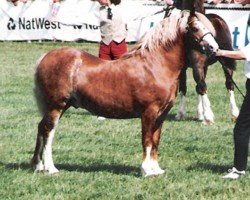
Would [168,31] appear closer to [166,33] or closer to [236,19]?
[166,33]

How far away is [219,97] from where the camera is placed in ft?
52.7

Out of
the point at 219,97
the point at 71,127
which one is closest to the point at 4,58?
the point at 219,97

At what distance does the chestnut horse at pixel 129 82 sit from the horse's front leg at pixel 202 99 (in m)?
3.80

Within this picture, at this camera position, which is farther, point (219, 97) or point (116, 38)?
point (219, 97)

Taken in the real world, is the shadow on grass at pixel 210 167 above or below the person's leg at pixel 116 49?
below

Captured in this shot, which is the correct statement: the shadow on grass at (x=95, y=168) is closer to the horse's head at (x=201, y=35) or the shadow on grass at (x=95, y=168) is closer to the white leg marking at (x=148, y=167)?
the white leg marking at (x=148, y=167)

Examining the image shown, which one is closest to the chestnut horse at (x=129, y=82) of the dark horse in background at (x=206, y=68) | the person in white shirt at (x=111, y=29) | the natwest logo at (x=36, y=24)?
the dark horse in background at (x=206, y=68)

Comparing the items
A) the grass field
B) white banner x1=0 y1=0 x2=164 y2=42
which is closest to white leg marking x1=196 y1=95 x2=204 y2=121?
the grass field

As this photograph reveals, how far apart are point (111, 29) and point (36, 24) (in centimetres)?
1534

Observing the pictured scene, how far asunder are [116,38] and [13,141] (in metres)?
3.16

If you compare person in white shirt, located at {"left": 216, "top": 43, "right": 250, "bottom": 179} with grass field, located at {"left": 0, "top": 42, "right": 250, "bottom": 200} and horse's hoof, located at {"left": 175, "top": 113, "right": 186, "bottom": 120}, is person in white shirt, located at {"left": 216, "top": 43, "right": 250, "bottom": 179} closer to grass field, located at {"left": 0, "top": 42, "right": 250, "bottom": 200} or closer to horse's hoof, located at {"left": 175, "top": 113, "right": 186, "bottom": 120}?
grass field, located at {"left": 0, "top": 42, "right": 250, "bottom": 200}

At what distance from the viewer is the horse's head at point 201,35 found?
855 cm

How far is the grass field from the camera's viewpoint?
8258 millimetres

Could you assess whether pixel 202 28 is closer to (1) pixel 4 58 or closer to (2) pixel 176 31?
(2) pixel 176 31
